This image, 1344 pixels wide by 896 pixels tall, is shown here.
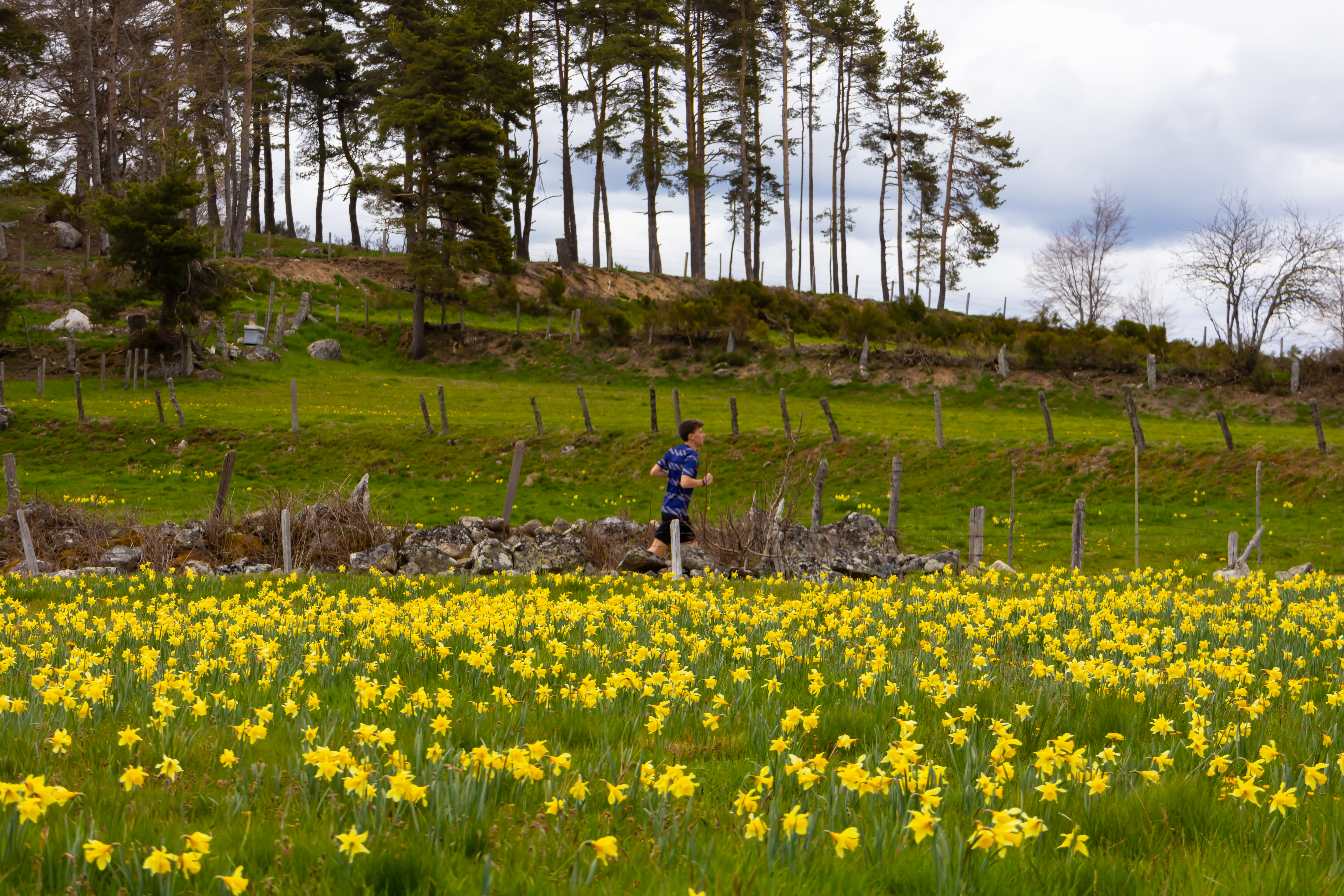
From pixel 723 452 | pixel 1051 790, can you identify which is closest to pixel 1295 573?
pixel 1051 790

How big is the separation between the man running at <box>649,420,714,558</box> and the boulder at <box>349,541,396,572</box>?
3.93m

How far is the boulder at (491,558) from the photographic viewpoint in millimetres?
13172

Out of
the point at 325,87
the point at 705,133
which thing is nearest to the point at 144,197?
the point at 325,87

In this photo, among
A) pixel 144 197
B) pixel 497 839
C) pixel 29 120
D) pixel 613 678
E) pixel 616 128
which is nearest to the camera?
pixel 497 839

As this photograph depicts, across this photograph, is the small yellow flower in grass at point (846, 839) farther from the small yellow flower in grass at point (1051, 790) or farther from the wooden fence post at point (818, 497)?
the wooden fence post at point (818, 497)

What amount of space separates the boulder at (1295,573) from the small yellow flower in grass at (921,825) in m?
9.48

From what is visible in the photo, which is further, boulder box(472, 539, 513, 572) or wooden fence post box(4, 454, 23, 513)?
wooden fence post box(4, 454, 23, 513)

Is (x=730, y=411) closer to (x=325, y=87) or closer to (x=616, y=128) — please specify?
(x=616, y=128)

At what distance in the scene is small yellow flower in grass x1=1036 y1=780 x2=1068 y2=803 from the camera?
239 cm

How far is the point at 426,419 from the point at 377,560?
16.6 meters

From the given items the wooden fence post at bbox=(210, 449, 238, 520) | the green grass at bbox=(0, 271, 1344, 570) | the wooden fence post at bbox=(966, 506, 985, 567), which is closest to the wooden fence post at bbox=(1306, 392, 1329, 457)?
the green grass at bbox=(0, 271, 1344, 570)

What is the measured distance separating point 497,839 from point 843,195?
206ft

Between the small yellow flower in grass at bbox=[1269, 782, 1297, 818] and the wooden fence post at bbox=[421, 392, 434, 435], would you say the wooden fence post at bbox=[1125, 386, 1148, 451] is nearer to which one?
the small yellow flower in grass at bbox=[1269, 782, 1297, 818]

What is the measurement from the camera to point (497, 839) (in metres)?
2.35
